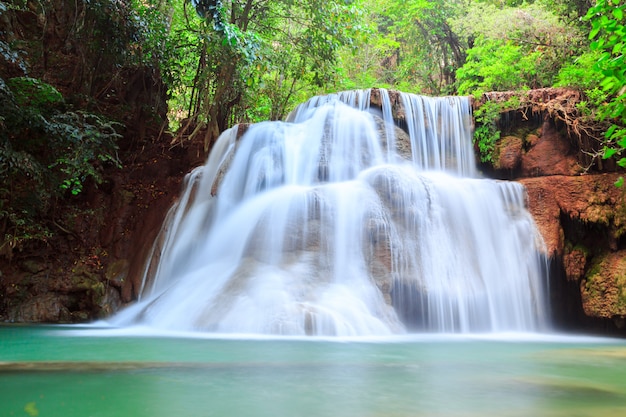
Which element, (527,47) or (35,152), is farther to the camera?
(527,47)

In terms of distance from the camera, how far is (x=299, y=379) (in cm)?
316

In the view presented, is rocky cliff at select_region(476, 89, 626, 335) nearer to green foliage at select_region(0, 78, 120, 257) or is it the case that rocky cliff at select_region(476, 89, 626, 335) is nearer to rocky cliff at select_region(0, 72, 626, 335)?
rocky cliff at select_region(0, 72, 626, 335)

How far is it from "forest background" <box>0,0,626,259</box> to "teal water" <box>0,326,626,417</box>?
2514 mm

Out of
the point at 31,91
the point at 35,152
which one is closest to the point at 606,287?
the point at 31,91

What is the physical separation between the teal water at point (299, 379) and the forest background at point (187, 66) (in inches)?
99.0

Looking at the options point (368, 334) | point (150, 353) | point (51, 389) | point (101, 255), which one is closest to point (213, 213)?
point (101, 255)

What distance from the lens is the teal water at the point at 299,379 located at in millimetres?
2428

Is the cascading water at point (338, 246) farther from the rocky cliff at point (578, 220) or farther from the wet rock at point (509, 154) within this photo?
the wet rock at point (509, 154)

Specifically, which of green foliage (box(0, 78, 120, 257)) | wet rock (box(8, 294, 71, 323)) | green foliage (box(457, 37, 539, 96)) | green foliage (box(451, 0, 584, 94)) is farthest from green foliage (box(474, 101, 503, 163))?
wet rock (box(8, 294, 71, 323))

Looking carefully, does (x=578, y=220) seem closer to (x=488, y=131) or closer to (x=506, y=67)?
(x=488, y=131)

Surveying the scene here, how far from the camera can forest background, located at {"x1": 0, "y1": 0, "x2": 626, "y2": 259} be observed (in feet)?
24.8

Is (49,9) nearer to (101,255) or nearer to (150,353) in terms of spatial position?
(101,255)

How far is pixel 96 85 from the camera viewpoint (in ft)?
37.2

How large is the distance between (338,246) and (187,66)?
7.22 m
